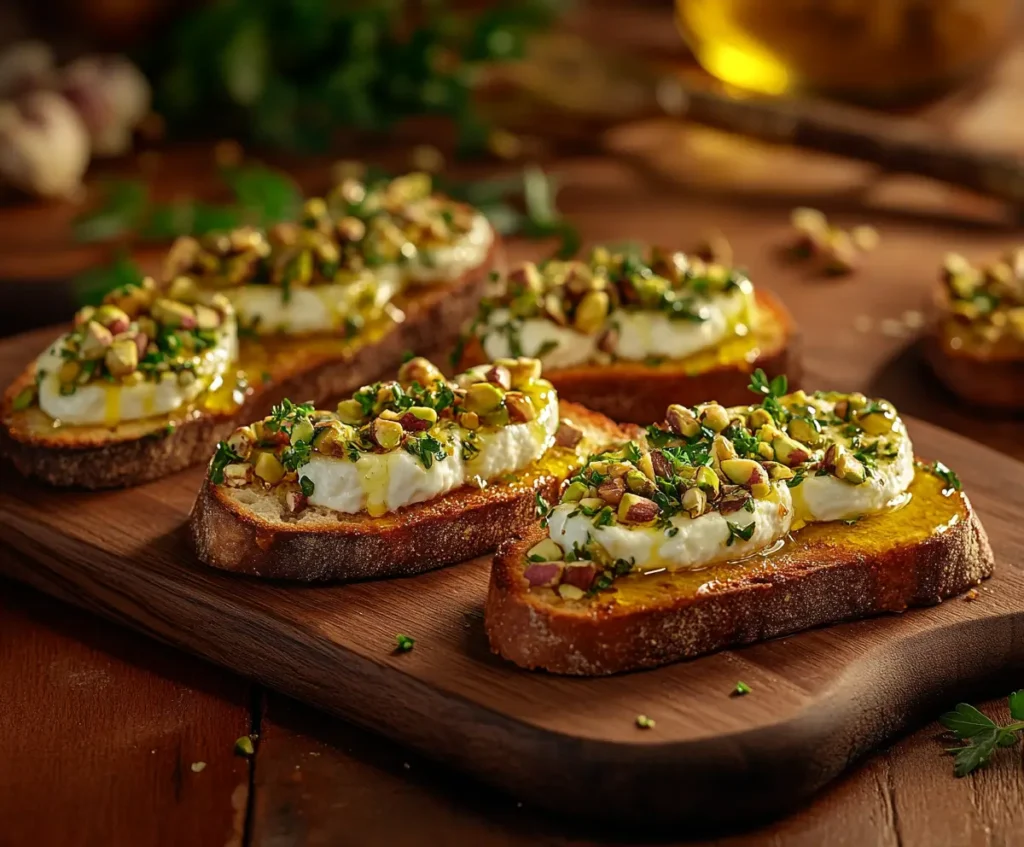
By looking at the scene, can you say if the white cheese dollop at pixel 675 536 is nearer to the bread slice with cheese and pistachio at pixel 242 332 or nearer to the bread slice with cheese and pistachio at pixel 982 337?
the bread slice with cheese and pistachio at pixel 242 332

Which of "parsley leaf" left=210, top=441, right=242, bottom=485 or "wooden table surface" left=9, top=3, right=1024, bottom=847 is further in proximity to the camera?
"parsley leaf" left=210, top=441, right=242, bottom=485

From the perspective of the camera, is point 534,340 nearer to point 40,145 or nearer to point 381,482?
point 381,482

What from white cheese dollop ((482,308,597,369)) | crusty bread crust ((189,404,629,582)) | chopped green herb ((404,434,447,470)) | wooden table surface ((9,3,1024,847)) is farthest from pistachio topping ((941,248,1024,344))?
chopped green herb ((404,434,447,470))

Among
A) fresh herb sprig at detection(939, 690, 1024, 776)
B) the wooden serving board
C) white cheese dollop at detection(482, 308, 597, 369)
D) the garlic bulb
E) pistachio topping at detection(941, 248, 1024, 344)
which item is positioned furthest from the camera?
the garlic bulb

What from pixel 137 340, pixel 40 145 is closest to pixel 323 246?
pixel 137 340

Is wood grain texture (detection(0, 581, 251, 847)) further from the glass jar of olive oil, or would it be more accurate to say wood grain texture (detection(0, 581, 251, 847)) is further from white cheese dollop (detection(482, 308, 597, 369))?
the glass jar of olive oil

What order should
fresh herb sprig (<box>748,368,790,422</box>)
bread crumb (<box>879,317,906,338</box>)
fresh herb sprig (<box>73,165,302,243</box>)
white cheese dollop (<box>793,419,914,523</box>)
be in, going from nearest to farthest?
white cheese dollop (<box>793,419,914,523</box>), fresh herb sprig (<box>748,368,790,422</box>), bread crumb (<box>879,317,906,338</box>), fresh herb sprig (<box>73,165,302,243</box>)
